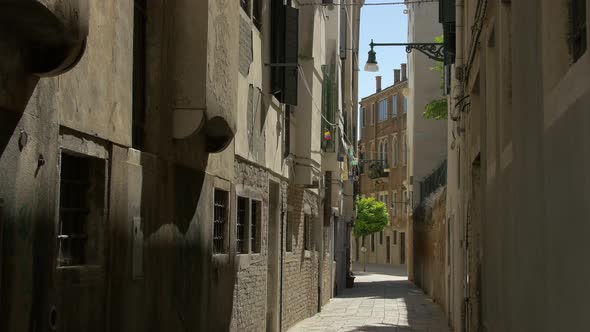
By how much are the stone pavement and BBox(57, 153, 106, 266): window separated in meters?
11.2

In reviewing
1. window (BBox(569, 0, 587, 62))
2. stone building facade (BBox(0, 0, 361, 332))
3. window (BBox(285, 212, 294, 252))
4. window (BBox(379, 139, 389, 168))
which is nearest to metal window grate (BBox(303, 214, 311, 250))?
window (BBox(285, 212, 294, 252))

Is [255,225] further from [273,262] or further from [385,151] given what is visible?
[385,151]

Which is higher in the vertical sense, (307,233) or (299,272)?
(307,233)

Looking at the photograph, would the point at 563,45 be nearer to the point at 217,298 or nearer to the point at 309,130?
the point at 217,298

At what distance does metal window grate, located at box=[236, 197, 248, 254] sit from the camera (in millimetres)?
15078

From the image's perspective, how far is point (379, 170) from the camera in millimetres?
73062

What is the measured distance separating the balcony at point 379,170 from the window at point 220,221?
59416 millimetres

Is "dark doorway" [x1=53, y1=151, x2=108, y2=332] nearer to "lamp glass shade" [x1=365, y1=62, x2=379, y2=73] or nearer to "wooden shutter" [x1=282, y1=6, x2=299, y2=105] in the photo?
"wooden shutter" [x1=282, y1=6, x2=299, y2=105]

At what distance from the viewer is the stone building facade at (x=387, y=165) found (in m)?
70.1

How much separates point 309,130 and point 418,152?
74.2ft

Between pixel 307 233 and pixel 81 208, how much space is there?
15.0 m

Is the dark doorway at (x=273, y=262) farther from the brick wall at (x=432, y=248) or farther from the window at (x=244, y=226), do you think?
the brick wall at (x=432, y=248)

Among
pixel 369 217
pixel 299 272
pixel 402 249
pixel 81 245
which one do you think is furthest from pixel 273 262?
pixel 402 249

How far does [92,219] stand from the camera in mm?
8352
